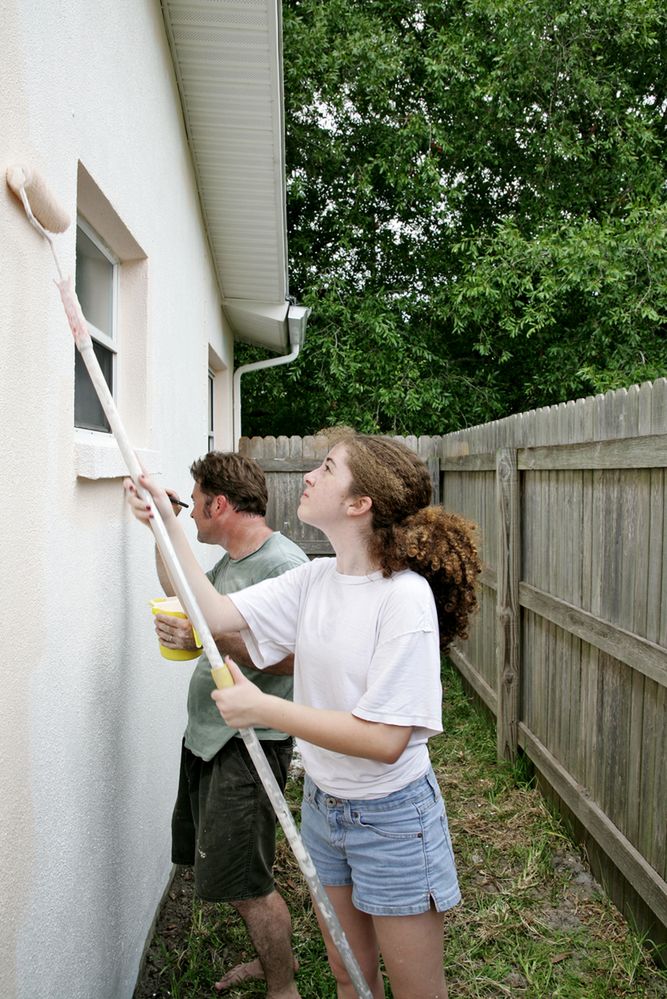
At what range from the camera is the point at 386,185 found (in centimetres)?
1223

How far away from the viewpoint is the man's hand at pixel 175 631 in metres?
2.27

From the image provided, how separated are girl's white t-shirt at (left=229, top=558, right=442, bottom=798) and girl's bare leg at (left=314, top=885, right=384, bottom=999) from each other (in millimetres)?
324

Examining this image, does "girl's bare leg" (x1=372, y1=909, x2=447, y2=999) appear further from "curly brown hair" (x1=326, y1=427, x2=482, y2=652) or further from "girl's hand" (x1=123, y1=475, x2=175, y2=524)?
"girl's hand" (x1=123, y1=475, x2=175, y2=524)

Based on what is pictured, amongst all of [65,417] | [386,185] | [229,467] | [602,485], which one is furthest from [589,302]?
[65,417]

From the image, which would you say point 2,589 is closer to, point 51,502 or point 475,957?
point 51,502

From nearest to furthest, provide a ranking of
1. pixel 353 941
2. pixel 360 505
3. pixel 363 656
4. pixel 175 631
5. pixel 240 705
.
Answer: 1. pixel 240 705
2. pixel 363 656
3. pixel 360 505
4. pixel 353 941
5. pixel 175 631

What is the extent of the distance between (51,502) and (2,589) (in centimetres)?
A: 39

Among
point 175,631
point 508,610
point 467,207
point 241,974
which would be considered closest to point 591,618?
point 508,610

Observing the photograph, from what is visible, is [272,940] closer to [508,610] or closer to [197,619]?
[197,619]

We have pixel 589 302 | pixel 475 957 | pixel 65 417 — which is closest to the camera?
pixel 65 417

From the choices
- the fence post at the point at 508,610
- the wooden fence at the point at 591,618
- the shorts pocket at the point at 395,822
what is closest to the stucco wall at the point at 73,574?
the shorts pocket at the point at 395,822

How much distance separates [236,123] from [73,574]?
135 inches

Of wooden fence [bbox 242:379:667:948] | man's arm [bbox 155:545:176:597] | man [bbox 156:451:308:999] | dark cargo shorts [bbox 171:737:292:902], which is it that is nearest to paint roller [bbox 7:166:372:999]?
man [bbox 156:451:308:999]

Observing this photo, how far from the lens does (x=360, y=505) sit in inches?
79.0
